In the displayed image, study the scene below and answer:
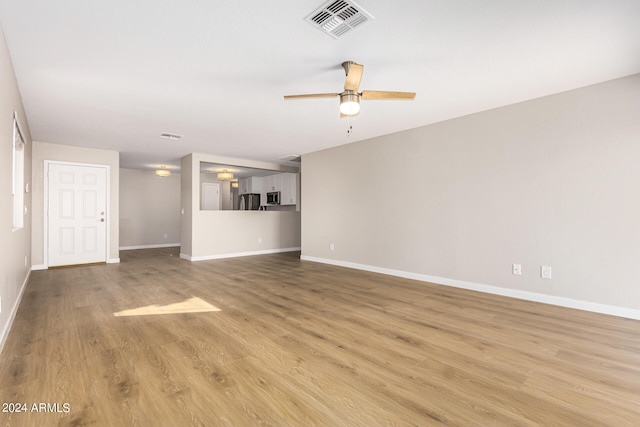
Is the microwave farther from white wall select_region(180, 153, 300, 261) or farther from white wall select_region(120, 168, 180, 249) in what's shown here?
white wall select_region(120, 168, 180, 249)

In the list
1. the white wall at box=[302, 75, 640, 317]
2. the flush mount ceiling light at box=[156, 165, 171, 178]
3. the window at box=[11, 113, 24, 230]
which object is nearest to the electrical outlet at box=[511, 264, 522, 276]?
the white wall at box=[302, 75, 640, 317]

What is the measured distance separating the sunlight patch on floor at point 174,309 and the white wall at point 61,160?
4.01m

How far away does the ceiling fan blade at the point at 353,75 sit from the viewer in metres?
2.56

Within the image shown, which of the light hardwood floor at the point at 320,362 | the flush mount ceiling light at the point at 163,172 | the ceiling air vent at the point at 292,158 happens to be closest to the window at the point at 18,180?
the light hardwood floor at the point at 320,362

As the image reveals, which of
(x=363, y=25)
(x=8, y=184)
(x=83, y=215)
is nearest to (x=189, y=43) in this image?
(x=363, y=25)

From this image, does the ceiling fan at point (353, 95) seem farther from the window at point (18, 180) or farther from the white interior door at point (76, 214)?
the white interior door at point (76, 214)

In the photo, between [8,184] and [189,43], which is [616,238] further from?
[8,184]

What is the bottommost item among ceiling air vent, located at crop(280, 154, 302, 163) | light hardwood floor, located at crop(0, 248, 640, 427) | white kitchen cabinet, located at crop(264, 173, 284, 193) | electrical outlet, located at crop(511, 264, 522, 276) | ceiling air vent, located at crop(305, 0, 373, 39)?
light hardwood floor, located at crop(0, 248, 640, 427)

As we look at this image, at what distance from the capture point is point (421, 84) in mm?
3260

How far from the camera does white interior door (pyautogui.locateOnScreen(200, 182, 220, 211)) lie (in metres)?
9.92

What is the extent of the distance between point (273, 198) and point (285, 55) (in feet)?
21.9

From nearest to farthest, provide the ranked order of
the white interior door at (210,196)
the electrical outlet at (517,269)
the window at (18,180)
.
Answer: the window at (18,180), the electrical outlet at (517,269), the white interior door at (210,196)

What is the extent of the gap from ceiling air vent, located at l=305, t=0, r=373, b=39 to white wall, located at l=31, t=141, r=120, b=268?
6102 mm

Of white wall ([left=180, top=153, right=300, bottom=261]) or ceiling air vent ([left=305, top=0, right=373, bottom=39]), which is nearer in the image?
ceiling air vent ([left=305, top=0, right=373, bottom=39])
